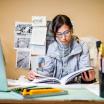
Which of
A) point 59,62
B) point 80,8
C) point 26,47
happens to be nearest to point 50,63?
point 59,62

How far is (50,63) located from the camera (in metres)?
1.36

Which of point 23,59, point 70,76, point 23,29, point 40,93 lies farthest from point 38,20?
point 40,93

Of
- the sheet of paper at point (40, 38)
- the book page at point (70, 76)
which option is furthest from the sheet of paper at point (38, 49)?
the book page at point (70, 76)

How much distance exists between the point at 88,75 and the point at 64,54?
17 cm

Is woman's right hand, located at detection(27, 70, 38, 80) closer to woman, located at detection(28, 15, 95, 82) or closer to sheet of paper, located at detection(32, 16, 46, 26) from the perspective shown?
woman, located at detection(28, 15, 95, 82)

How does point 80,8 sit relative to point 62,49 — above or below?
above

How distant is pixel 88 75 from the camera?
1.33m

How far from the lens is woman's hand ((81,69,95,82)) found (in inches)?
51.8

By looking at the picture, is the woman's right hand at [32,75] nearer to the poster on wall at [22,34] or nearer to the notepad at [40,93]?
the poster on wall at [22,34]

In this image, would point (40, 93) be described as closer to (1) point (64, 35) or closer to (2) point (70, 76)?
(2) point (70, 76)

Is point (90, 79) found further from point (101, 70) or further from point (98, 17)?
point (101, 70)

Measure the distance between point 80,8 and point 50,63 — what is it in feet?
1.14

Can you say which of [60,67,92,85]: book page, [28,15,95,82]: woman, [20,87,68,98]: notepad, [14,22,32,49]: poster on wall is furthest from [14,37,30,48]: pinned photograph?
[20,87,68,98]: notepad

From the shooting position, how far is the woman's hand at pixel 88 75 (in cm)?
132
